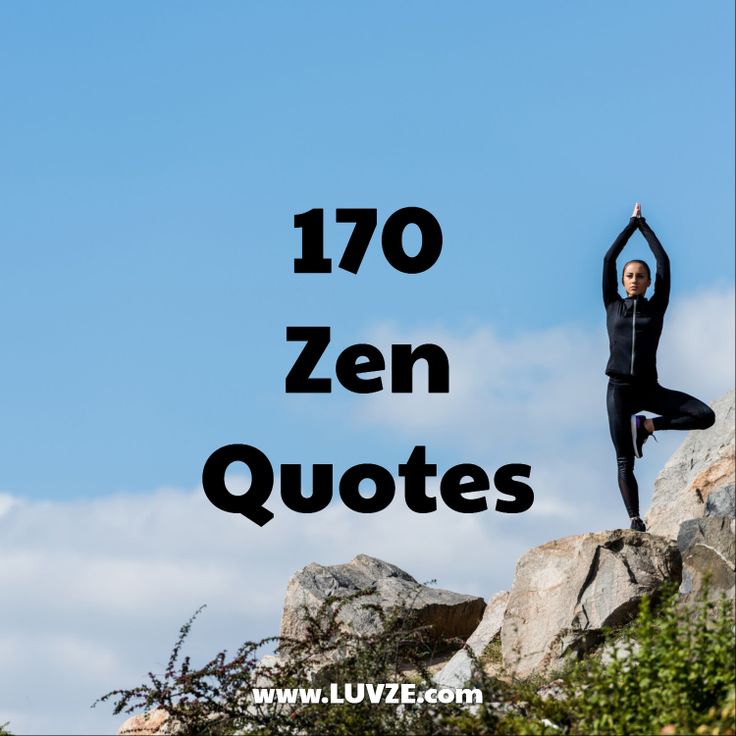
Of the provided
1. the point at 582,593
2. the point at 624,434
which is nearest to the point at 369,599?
the point at 582,593

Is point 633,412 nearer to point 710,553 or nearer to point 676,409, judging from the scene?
point 676,409

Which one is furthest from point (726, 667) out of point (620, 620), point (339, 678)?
point (620, 620)

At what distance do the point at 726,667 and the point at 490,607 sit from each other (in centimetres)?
897

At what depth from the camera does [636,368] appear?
1488 centimetres

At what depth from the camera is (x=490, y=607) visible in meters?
17.4

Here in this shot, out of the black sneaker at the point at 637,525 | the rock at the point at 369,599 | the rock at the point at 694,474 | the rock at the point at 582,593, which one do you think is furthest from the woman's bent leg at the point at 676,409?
the rock at the point at 694,474

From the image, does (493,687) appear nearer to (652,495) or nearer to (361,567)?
(361,567)

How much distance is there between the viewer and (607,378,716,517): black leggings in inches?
590

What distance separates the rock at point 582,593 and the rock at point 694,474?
5806 mm

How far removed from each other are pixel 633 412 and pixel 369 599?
4.32 m

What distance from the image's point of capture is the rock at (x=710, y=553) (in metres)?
13.8

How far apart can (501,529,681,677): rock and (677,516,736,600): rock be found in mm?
250

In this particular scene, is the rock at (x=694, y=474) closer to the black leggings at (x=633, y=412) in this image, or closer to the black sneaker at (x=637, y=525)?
the black sneaker at (x=637, y=525)

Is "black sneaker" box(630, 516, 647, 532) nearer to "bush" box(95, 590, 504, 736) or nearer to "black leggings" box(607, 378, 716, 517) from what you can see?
"black leggings" box(607, 378, 716, 517)
